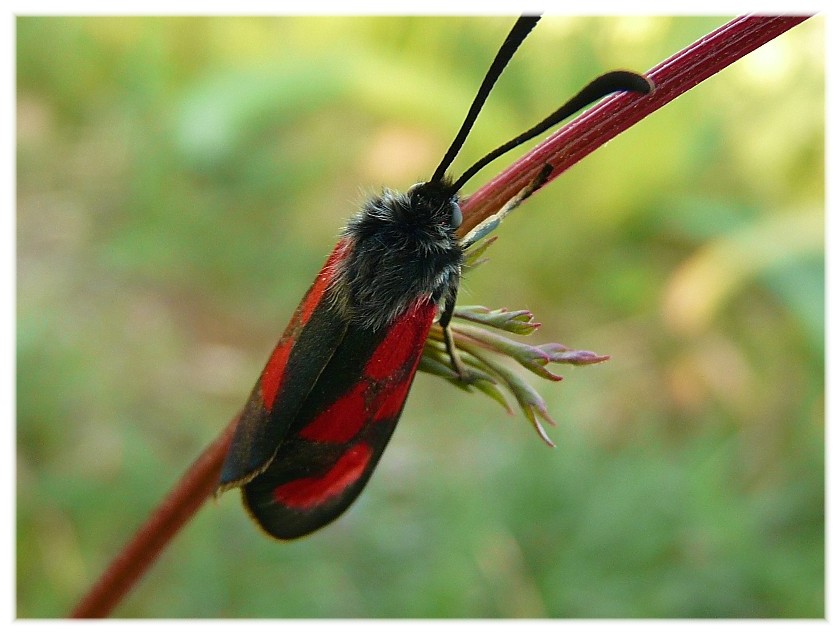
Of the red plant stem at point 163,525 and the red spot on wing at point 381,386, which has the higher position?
the red spot on wing at point 381,386

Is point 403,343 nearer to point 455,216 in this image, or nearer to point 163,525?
point 455,216

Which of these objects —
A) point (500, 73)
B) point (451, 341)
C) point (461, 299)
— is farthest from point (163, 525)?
point (461, 299)

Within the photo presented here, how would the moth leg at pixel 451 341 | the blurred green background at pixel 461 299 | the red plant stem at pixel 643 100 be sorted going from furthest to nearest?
the blurred green background at pixel 461 299, the moth leg at pixel 451 341, the red plant stem at pixel 643 100

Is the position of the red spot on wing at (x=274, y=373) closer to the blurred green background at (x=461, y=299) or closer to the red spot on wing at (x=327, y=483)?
the red spot on wing at (x=327, y=483)

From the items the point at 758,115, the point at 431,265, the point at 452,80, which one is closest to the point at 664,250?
the point at 758,115

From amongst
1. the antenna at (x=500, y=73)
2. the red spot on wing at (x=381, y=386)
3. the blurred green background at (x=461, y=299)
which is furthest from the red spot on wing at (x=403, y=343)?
the blurred green background at (x=461, y=299)

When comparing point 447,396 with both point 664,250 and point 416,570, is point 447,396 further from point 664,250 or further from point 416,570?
point 664,250
